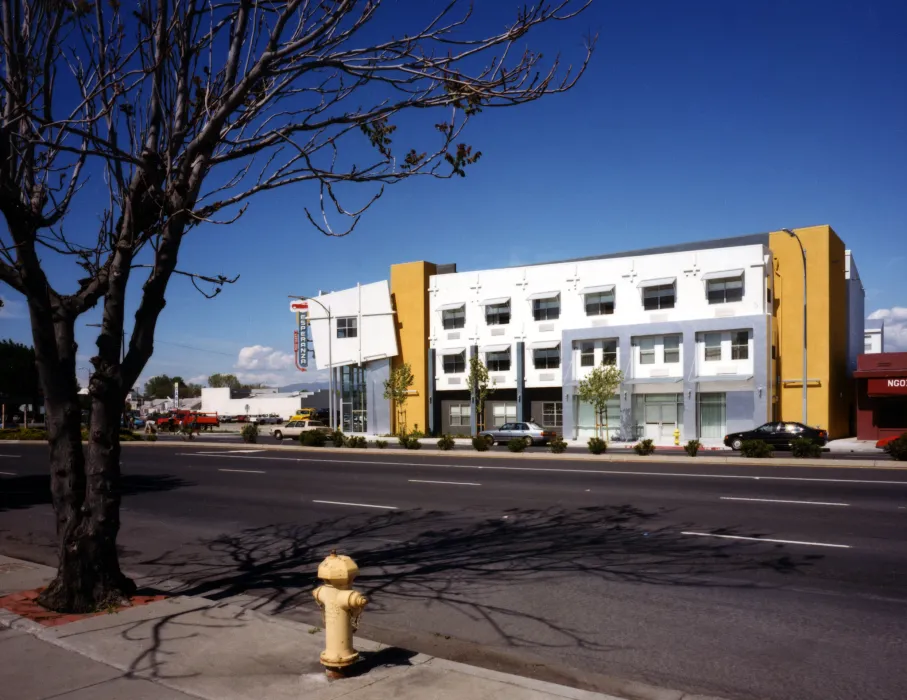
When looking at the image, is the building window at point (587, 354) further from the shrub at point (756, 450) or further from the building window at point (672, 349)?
the shrub at point (756, 450)

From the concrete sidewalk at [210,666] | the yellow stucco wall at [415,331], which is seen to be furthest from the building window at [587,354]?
the concrete sidewalk at [210,666]

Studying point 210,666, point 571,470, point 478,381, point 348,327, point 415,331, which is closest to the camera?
point 210,666

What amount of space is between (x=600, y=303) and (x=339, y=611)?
40.2 metres

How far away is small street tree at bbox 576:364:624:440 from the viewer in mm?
40094

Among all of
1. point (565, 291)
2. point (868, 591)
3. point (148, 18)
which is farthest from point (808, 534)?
point (565, 291)

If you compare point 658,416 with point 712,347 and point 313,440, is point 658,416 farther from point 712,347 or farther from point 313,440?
point 313,440

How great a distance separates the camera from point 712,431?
40000 mm

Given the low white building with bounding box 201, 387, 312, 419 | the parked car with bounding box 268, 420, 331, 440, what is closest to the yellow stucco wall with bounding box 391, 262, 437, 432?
the parked car with bounding box 268, 420, 331, 440

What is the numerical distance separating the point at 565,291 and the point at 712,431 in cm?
1170

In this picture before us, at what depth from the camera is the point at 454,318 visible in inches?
1948

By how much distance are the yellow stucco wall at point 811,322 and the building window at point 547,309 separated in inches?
481

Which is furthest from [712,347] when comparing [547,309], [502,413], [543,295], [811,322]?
[502,413]

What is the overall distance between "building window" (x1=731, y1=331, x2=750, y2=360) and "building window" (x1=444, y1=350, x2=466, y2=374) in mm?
16716

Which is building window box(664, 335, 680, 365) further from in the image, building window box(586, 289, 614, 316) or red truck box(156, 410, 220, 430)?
red truck box(156, 410, 220, 430)
